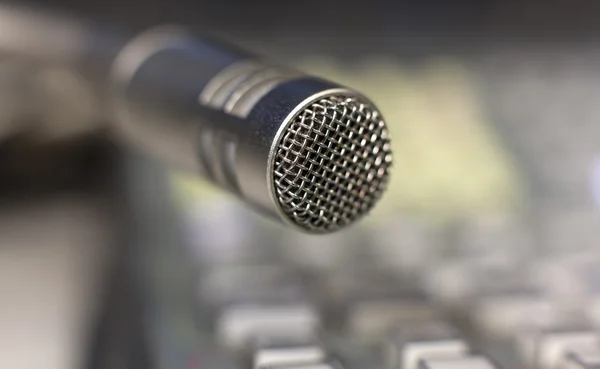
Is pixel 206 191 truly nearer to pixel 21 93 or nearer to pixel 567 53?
pixel 21 93

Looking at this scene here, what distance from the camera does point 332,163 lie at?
22 centimetres

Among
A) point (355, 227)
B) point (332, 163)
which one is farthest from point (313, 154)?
point (355, 227)

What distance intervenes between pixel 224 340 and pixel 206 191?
0.43ft

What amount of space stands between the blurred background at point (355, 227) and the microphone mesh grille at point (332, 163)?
63 millimetres

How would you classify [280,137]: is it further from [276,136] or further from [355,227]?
[355,227]

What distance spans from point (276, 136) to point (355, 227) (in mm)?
170

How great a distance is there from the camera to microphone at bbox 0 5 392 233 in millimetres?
214

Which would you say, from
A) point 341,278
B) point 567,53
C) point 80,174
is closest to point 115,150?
point 80,174

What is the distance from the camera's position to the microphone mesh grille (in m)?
0.21

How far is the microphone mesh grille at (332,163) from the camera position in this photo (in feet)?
0.70

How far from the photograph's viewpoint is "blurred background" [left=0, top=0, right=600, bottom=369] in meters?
0.30

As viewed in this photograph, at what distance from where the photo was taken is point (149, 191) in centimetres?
41

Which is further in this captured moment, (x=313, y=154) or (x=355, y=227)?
(x=355, y=227)

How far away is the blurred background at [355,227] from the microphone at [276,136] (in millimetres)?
64
